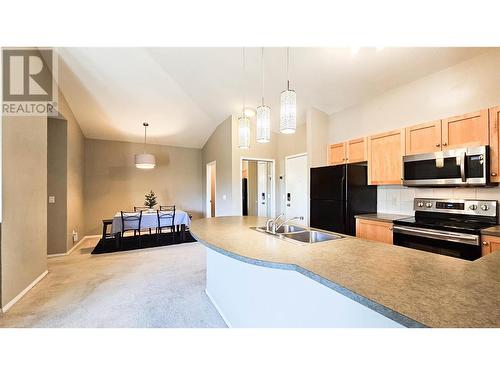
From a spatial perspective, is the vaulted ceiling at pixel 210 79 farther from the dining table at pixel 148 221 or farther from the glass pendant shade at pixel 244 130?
the dining table at pixel 148 221

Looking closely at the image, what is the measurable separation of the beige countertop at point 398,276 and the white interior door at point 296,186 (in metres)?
2.88

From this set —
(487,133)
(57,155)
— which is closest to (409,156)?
(487,133)

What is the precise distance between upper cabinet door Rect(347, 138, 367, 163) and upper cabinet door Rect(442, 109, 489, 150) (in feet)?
3.06

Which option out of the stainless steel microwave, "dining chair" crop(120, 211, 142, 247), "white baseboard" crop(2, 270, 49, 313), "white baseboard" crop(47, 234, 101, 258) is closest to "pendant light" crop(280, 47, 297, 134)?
the stainless steel microwave

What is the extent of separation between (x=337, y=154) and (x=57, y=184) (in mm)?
5018

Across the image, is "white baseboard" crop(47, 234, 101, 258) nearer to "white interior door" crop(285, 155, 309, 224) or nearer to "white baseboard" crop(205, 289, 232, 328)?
"white baseboard" crop(205, 289, 232, 328)

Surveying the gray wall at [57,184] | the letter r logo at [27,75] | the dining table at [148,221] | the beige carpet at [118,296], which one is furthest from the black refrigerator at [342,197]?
the gray wall at [57,184]

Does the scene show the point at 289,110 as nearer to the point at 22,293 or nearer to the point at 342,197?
the point at 342,197

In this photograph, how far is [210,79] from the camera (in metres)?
3.78
